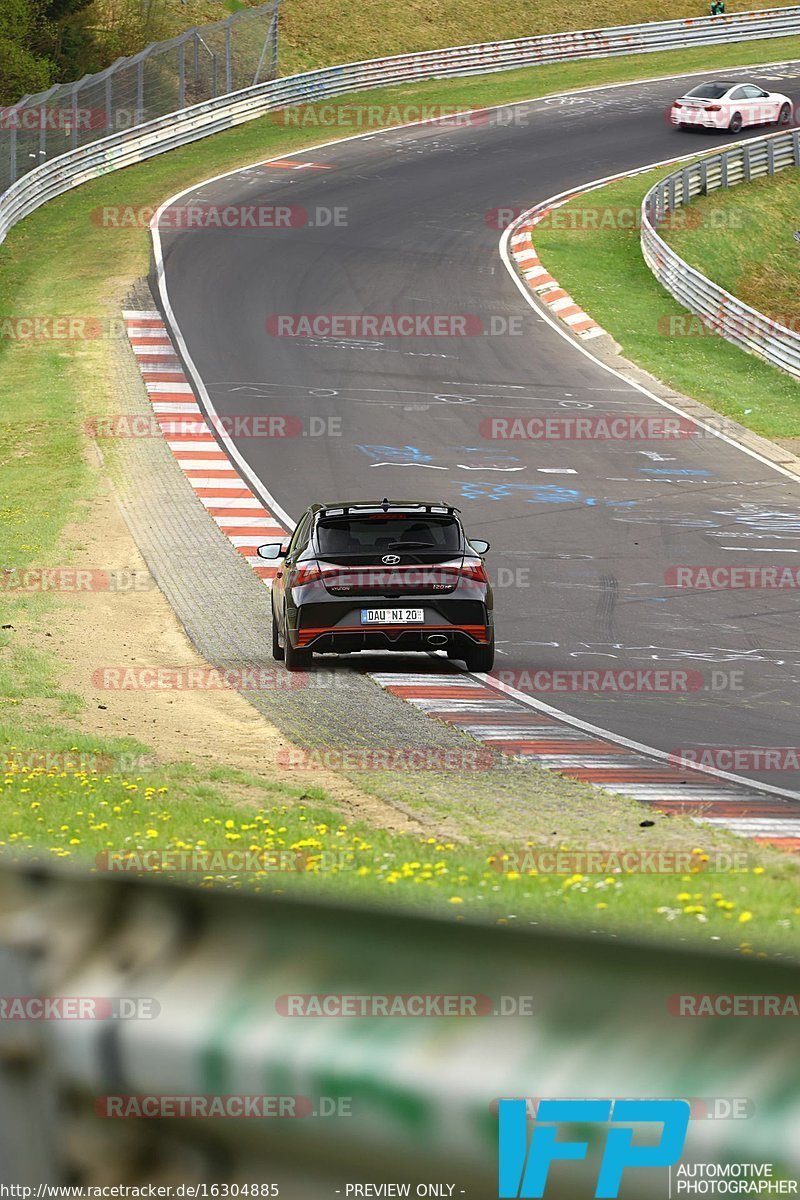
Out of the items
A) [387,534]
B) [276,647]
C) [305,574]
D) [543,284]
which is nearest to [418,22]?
[543,284]

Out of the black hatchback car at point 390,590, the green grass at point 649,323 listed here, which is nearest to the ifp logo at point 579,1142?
the black hatchback car at point 390,590

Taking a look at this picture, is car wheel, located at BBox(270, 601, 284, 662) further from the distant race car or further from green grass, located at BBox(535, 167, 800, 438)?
the distant race car

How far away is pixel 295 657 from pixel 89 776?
15.0 feet

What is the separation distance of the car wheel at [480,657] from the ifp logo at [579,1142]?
1214 centimetres

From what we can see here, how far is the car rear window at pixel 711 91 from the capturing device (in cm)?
5406

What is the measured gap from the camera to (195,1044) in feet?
13.1

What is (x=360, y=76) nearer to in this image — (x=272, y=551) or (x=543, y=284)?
(x=543, y=284)

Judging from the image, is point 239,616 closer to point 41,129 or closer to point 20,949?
point 20,949

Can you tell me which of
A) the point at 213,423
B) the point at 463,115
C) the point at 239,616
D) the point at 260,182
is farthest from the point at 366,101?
the point at 239,616

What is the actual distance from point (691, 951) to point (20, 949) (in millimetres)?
1725

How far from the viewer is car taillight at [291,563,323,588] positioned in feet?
51.3

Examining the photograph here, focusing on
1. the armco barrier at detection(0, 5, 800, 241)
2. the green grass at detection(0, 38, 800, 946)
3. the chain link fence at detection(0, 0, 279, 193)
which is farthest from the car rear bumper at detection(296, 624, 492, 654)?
the chain link fence at detection(0, 0, 279, 193)

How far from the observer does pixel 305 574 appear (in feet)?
51.6

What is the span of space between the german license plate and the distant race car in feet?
139
